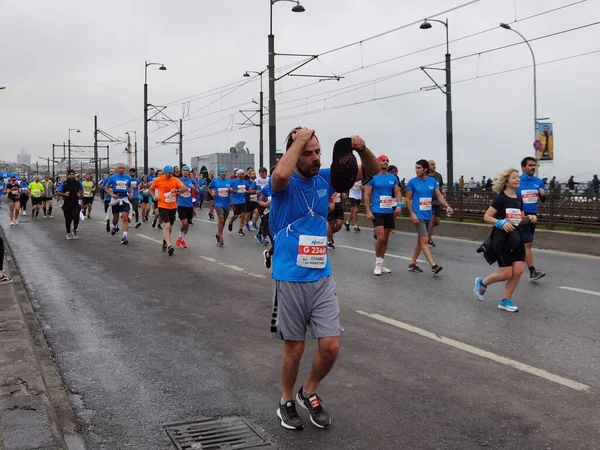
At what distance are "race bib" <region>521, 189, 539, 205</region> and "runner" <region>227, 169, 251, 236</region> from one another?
28.6ft

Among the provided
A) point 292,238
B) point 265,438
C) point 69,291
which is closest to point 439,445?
point 265,438

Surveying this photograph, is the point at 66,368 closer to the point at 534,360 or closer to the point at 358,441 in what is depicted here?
the point at 358,441

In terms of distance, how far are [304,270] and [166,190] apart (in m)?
9.71

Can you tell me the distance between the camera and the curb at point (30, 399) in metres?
3.43

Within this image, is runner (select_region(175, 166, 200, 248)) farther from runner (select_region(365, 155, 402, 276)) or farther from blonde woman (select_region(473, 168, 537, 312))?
blonde woman (select_region(473, 168, 537, 312))

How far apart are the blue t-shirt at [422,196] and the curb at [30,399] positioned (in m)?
6.16

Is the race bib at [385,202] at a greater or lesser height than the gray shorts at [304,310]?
greater

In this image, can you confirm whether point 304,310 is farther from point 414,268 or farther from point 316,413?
point 414,268

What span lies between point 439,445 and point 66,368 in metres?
3.04

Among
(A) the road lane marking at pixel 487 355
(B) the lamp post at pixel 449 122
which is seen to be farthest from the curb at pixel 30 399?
(B) the lamp post at pixel 449 122

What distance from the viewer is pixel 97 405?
434 cm

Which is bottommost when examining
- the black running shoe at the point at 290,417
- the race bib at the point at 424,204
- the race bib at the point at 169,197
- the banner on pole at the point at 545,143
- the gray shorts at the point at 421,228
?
the black running shoe at the point at 290,417

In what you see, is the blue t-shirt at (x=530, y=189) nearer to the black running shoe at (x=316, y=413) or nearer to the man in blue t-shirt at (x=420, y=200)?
the man in blue t-shirt at (x=420, y=200)

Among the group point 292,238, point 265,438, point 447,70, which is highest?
point 447,70
